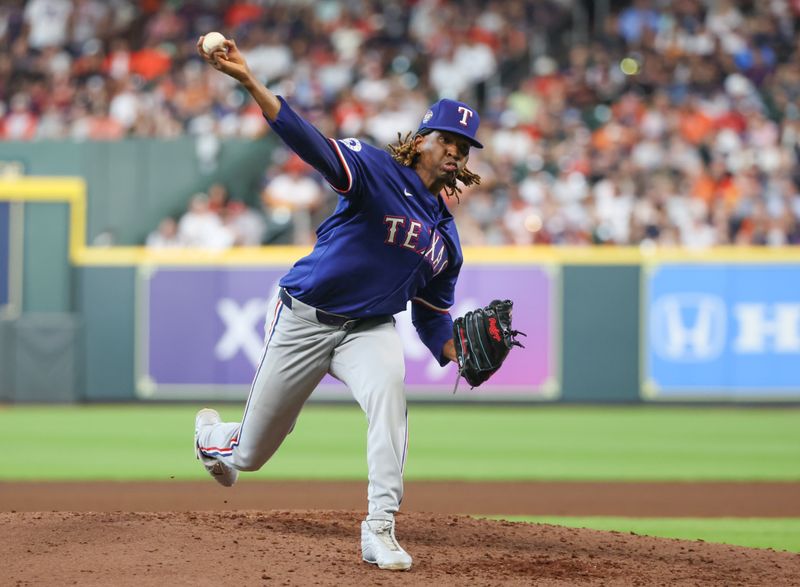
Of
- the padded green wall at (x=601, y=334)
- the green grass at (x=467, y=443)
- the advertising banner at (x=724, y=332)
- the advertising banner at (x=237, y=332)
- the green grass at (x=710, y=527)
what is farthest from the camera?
the advertising banner at (x=237, y=332)

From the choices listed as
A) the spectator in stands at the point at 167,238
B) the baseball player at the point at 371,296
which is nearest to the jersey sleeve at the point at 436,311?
the baseball player at the point at 371,296

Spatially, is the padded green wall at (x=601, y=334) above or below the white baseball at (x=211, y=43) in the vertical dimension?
below

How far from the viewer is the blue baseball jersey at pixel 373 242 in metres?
5.34

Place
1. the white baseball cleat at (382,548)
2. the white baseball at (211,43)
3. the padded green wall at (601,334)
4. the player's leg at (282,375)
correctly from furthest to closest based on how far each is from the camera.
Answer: the padded green wall at (601,334) < the player's leg at (282,375) < the white baseball cleat at (382,548) < the white baseball at (211,43)

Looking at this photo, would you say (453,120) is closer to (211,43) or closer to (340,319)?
(340,319)

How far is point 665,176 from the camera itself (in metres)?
15.2

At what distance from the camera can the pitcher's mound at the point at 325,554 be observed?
4.96 meters

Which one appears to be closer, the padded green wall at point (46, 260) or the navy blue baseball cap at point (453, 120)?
the navy blue baseball cap at point (453, 120)

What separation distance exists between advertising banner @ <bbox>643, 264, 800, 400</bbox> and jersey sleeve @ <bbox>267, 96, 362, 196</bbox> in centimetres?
982

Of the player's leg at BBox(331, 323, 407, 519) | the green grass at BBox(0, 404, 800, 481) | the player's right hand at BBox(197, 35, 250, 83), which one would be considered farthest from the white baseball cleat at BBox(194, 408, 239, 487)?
the green grass at BBox(0, 404, 800, 481)

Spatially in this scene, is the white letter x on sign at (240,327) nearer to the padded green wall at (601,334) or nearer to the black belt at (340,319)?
the padded green wall at (601,334)

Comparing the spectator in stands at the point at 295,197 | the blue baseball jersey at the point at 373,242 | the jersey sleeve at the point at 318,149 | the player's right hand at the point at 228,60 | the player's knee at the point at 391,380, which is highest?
the spectator in stands at the point at 295,197

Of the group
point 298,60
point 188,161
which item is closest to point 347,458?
point 188,161

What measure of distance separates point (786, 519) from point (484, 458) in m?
3.32
